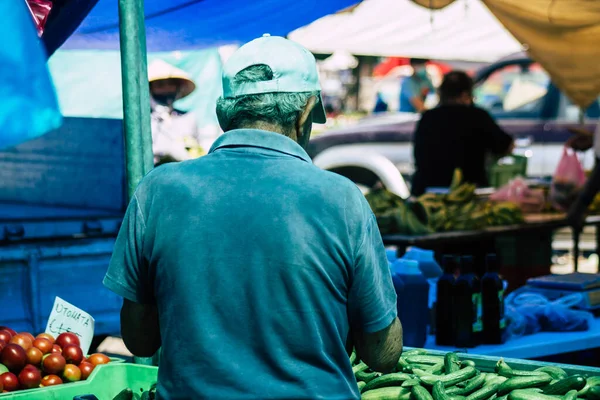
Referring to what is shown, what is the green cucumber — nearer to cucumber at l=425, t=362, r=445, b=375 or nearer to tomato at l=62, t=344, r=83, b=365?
cucumber at l=425, t=362, r=445, b=375

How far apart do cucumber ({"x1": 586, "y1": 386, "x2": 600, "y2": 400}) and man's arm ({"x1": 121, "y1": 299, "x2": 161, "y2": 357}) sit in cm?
147

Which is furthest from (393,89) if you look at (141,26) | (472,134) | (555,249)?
(141,26)

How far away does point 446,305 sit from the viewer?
3.84 m

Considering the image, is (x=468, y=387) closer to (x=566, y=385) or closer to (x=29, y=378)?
(x=566, y=385)

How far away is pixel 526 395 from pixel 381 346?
102 cm

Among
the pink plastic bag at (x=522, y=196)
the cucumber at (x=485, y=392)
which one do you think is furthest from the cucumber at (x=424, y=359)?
the pink plastic bag at (x=522, y=196)

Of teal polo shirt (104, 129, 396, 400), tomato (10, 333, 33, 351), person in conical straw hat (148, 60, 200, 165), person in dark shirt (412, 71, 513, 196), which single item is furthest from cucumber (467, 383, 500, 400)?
person in conical straw hat (148, 60, 200, 165)

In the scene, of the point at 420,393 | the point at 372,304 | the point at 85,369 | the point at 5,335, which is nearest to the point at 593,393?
the point at 420,393

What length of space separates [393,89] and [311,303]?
22.0 m

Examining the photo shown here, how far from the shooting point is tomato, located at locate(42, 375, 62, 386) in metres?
3.26

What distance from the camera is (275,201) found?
6.54 feet

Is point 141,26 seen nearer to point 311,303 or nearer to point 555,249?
point 311,303

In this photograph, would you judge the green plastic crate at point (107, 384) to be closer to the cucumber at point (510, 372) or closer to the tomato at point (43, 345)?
the tomato at point (43, 345)

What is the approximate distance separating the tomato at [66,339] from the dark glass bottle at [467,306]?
1.58 m
